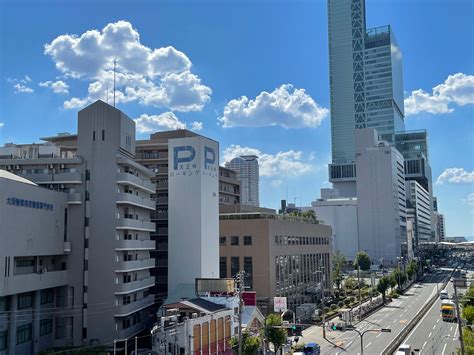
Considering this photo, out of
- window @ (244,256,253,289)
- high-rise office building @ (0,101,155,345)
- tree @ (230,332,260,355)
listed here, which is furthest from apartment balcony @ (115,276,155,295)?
window @ (244,256,253,289)

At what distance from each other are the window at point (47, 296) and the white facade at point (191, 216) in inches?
680

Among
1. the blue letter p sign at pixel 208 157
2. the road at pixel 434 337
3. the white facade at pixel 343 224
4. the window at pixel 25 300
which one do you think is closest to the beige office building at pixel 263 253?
the blue letter p sign at pixel 208 157

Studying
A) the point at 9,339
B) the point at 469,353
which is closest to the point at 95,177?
the point at 9,339

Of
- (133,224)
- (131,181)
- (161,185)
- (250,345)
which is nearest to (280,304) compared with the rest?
(250,345)

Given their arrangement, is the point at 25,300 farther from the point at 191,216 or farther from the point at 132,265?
the point at 191,216

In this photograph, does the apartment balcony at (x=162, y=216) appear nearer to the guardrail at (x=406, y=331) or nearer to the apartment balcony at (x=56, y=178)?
the apartment balcony at (x=56, y=178)

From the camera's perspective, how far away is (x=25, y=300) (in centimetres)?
4328

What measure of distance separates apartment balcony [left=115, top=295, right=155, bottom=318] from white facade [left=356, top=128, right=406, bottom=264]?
14030 cm

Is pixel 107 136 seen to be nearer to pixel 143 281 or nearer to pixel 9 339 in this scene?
pixel 143 281

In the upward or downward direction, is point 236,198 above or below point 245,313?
above

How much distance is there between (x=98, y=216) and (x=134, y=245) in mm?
5456

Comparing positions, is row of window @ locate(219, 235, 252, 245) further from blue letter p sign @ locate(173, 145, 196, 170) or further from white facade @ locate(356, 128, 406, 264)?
white facade @ locate(356, 128, 406, 264)

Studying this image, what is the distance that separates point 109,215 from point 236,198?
51.3 metres

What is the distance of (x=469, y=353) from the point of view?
3688 cm
